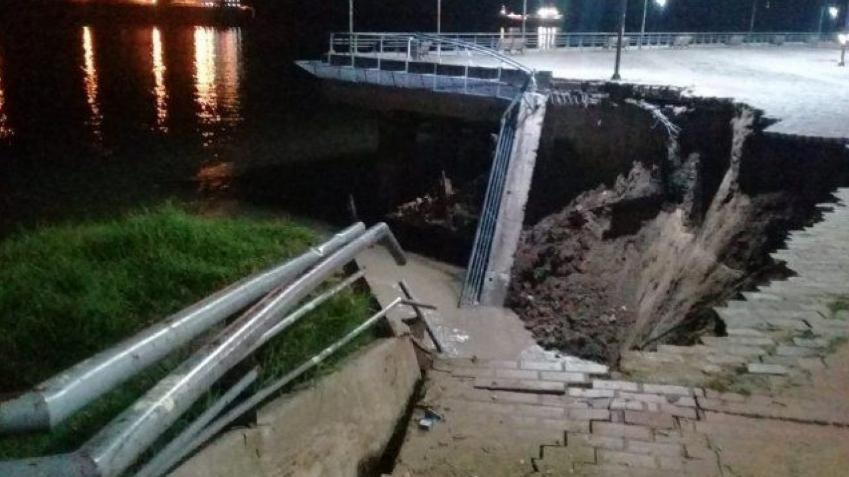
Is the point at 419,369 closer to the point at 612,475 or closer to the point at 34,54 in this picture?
the point at 612,475

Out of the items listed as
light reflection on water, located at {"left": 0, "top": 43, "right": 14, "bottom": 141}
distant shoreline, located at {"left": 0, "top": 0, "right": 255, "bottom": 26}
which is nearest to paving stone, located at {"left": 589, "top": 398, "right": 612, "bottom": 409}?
light reflection on water, located at {"left": 0, "top": 43, "right": 14, "bottom": 141}

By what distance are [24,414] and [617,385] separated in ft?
11.6

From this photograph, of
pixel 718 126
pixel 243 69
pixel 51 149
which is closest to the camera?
pixel 718 126

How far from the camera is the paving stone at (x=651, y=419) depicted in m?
4.07

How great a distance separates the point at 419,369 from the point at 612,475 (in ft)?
5.47

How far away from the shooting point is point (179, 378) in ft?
8.41

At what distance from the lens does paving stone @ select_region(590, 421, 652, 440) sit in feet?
13.1

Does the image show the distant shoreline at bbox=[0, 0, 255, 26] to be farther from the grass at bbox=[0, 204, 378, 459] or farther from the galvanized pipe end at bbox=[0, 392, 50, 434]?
the galvanized pipe end at bbox=[0, 392, 50, 434]

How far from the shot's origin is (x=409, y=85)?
1938 centimetres

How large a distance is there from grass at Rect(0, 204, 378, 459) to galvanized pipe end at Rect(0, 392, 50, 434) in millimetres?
1136

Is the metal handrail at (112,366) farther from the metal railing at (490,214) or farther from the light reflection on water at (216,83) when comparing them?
the light reflection on water at (216,83)

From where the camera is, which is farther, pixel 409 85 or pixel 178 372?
pixel 409 85

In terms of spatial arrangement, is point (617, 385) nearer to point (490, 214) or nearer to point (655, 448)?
point (655, 448)

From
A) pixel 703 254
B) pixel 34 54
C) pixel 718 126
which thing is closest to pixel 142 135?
pixel 718 126
